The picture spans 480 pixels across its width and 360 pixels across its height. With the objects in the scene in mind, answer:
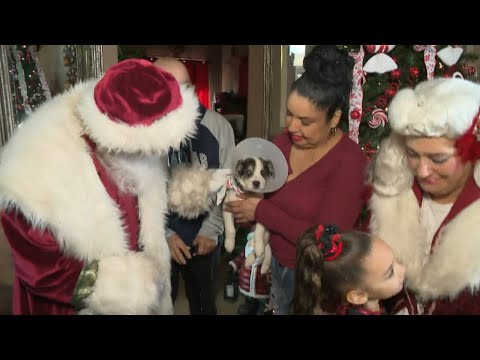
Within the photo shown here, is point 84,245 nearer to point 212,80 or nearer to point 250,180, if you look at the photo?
point 250,180

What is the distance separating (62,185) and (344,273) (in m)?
0.84

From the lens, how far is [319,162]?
1538mm

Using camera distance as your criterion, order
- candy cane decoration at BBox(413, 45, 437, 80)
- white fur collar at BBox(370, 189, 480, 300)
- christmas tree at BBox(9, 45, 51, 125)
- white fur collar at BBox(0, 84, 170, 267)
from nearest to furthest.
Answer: white fur collar at BBox(0, 84, 170, 267)
white fur collar at BBox(370, 189, 480, 300)
candy cane decoration at BBox(413, 45, 437, 80)
christmas tree at BBox(9, 45, 51, 125)

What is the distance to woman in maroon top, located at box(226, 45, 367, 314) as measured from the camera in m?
1.50

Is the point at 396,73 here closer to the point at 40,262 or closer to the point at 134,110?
the point at 134,110

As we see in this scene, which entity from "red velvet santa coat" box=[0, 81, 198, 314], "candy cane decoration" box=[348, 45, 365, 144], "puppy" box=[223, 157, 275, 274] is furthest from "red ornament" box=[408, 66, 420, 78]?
"red velvet santa coat" box=[0, 81, 198, 314]

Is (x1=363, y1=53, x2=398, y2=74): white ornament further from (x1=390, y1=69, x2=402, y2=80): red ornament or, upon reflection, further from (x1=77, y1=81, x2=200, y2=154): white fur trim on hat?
(x1=77, y1=81, x2=200, y2=154): white fur trim on hat

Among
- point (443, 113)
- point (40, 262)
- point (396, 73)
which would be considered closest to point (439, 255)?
point (443, 113)

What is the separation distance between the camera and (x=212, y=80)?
2.86 meters

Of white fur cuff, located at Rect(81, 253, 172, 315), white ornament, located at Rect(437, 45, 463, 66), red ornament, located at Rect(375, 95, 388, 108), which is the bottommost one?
white fur cuff, located at Rect(81, 253, 172, 315)

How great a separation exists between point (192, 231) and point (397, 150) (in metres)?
0.91

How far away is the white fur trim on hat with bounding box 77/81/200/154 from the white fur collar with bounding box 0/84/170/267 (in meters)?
0.07

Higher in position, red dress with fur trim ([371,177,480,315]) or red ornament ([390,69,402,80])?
red ornament ([390,69,402,80])
